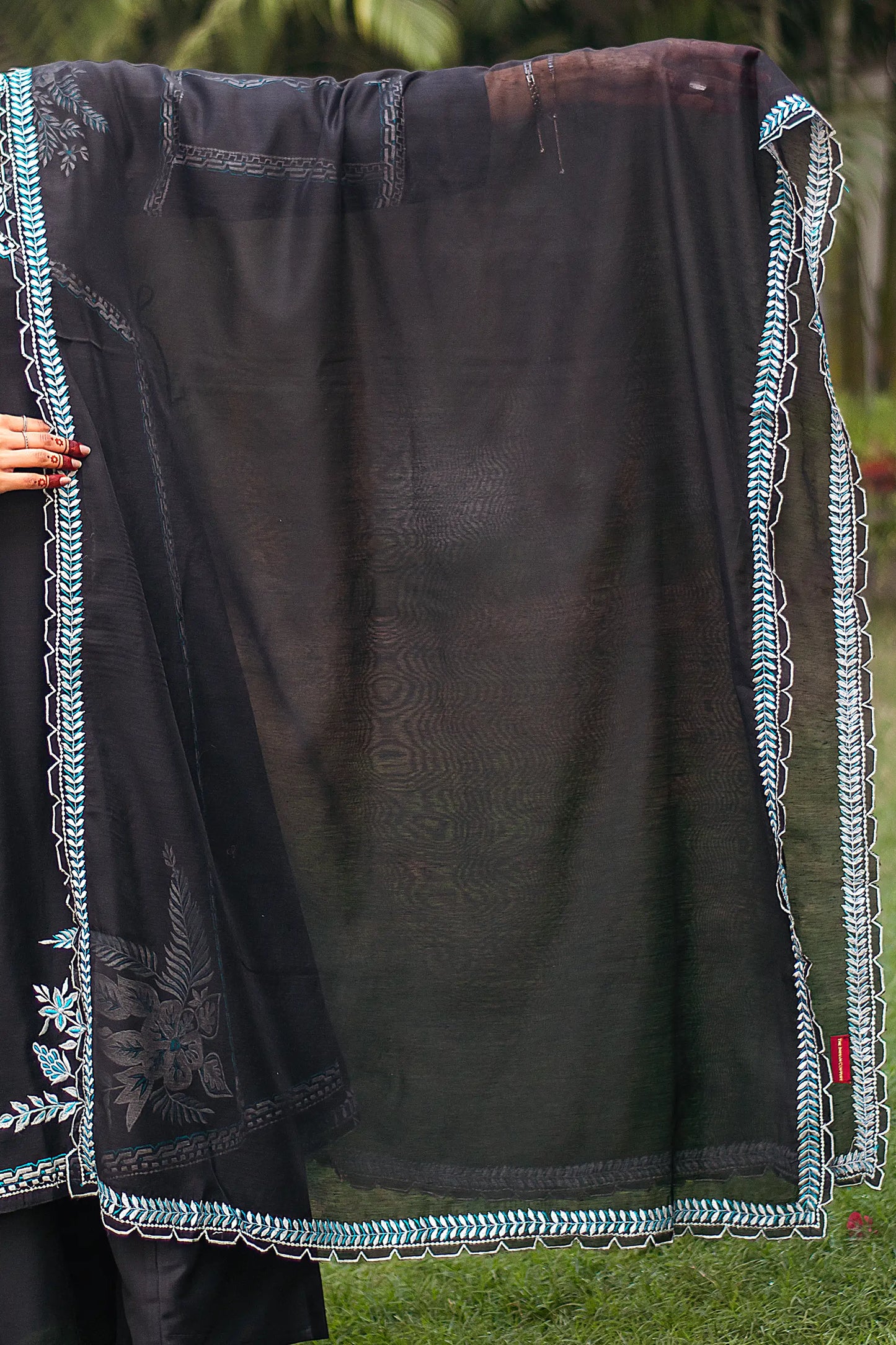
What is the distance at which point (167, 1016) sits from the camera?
4.58 ft

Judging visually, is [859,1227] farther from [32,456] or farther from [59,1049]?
[32,456]

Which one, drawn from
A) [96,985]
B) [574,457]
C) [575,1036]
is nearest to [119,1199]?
[96,985]

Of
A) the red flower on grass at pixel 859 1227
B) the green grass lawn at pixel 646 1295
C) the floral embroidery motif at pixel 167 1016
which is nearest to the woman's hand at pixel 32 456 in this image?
the floral embroidery motif at pixel 167 1016

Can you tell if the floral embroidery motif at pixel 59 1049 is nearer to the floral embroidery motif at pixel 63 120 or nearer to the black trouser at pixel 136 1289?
the black trouser at pixel 136 1289

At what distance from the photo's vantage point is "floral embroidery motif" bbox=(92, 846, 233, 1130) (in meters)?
1.37

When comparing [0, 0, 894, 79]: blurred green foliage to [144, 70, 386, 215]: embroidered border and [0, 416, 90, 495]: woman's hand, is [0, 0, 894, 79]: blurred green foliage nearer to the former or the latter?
[144, 70, 386, 215]: embroidered border

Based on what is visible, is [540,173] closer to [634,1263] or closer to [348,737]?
[348,737]

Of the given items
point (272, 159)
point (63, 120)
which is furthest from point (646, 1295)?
point (63, 120)

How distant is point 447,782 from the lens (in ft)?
5.08

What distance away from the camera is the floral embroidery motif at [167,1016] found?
Result: 1.37m

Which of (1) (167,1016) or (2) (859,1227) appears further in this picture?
(2) (859,1227)

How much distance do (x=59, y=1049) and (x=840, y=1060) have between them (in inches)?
33.8

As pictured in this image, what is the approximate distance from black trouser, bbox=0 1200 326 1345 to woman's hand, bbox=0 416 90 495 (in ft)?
2.50

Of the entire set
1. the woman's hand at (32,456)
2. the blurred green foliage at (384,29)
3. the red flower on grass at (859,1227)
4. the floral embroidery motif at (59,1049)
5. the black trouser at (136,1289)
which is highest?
the blurred green foliage at (384,29)
